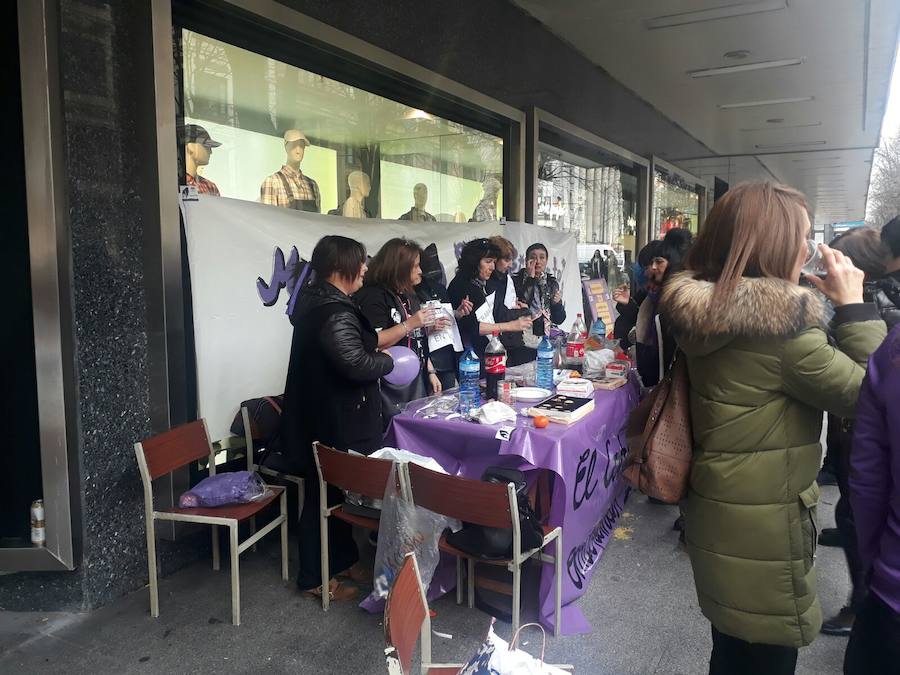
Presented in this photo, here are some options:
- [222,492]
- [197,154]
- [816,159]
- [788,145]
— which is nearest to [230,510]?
[222,492]

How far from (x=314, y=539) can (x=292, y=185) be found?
210cm

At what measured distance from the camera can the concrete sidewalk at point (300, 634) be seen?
2496mm

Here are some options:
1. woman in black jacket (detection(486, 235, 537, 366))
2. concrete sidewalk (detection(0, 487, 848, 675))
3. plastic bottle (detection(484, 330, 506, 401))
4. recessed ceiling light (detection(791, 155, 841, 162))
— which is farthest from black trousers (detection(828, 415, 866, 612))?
recessed ceiling light (detection(791, 155, 841, 162))

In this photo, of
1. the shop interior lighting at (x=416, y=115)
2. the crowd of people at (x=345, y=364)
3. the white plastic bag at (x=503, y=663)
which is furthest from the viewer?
the shop interior lighting at (x=416, y=115)

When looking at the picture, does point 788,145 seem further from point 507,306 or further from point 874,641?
point 874,641

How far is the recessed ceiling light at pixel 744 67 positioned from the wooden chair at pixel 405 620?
712 centimetres

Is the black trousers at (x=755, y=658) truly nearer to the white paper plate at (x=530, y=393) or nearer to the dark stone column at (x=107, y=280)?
the white paper plate at (x=530, y=393)

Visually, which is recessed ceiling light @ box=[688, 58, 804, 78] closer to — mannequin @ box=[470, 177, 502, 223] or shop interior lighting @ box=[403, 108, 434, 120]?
mannequin @ box=[470, 177, 502, 223]

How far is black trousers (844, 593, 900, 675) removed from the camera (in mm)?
1281

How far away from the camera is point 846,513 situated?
9.24 feet

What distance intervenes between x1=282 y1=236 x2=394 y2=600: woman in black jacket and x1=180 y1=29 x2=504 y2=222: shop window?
42.0 inches

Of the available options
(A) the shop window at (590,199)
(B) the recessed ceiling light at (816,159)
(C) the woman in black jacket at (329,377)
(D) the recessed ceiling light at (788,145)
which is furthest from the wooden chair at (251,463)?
(B) the recessed ceiling light at (816,159)

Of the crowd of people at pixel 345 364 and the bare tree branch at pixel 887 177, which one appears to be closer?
the crowd of people at pixel 345 364

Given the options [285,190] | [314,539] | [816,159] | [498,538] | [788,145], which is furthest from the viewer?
[816,159]
